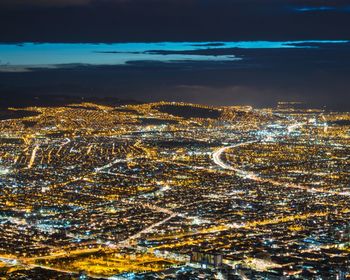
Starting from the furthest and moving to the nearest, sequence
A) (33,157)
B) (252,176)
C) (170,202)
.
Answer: (33,157) < (252,176) < (170,202)

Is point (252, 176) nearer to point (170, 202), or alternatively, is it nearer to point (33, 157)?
point (170, 202)

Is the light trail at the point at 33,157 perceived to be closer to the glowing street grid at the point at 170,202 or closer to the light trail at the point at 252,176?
the glowing street grid at the point at 170,202

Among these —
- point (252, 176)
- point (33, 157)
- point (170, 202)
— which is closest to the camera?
point (170, 202)

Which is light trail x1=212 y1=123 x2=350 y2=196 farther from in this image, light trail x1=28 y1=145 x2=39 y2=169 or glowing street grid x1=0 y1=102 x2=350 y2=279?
light trail x1=28 y1=145 x2=39 y2=169

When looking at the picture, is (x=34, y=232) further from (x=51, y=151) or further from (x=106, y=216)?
(x=51, y=151)

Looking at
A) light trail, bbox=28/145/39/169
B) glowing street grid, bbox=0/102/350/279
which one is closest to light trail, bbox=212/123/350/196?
glowing street grid, bbox=0/102/350/279

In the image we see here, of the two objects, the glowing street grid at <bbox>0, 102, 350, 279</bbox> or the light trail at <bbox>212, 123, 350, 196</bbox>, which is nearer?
the glowing street grid at <bbox>0, 102, 350, 279</bbox>

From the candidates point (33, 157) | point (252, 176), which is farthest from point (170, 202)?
point (33, 157)

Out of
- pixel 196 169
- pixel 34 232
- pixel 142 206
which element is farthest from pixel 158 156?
pixel 34 232
